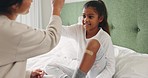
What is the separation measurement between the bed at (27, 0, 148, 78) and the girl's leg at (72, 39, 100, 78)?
0.60 feet

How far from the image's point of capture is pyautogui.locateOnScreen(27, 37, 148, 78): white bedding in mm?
1266

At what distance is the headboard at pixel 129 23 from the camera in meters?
1.53

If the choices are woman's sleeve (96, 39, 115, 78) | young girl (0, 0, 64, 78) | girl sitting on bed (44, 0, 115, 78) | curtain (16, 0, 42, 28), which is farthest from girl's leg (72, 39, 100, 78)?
curtain (16, 0, 42, 28)

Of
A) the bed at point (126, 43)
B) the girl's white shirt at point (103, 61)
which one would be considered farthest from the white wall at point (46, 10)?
the girl's white shirt at point (103, 61)

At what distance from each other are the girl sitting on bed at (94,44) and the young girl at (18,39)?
36 centimetres

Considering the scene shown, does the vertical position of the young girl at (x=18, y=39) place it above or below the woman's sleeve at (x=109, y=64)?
above

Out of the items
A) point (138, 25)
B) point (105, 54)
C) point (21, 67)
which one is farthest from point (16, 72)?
point (138, 25)

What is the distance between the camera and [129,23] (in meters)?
1.65

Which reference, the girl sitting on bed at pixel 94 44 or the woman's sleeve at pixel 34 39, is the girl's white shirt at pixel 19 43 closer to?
the woman's sleeve at pixel 34 39

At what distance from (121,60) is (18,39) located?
768 millimetres

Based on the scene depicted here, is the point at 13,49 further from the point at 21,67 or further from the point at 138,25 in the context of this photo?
the point at 138,25

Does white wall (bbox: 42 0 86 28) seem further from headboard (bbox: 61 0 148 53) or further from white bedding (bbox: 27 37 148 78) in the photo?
headboard (bbox: 61 0 148 53)

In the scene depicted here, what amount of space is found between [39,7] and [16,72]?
201 centimetres

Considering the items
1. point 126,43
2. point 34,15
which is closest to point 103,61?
point 126,43
